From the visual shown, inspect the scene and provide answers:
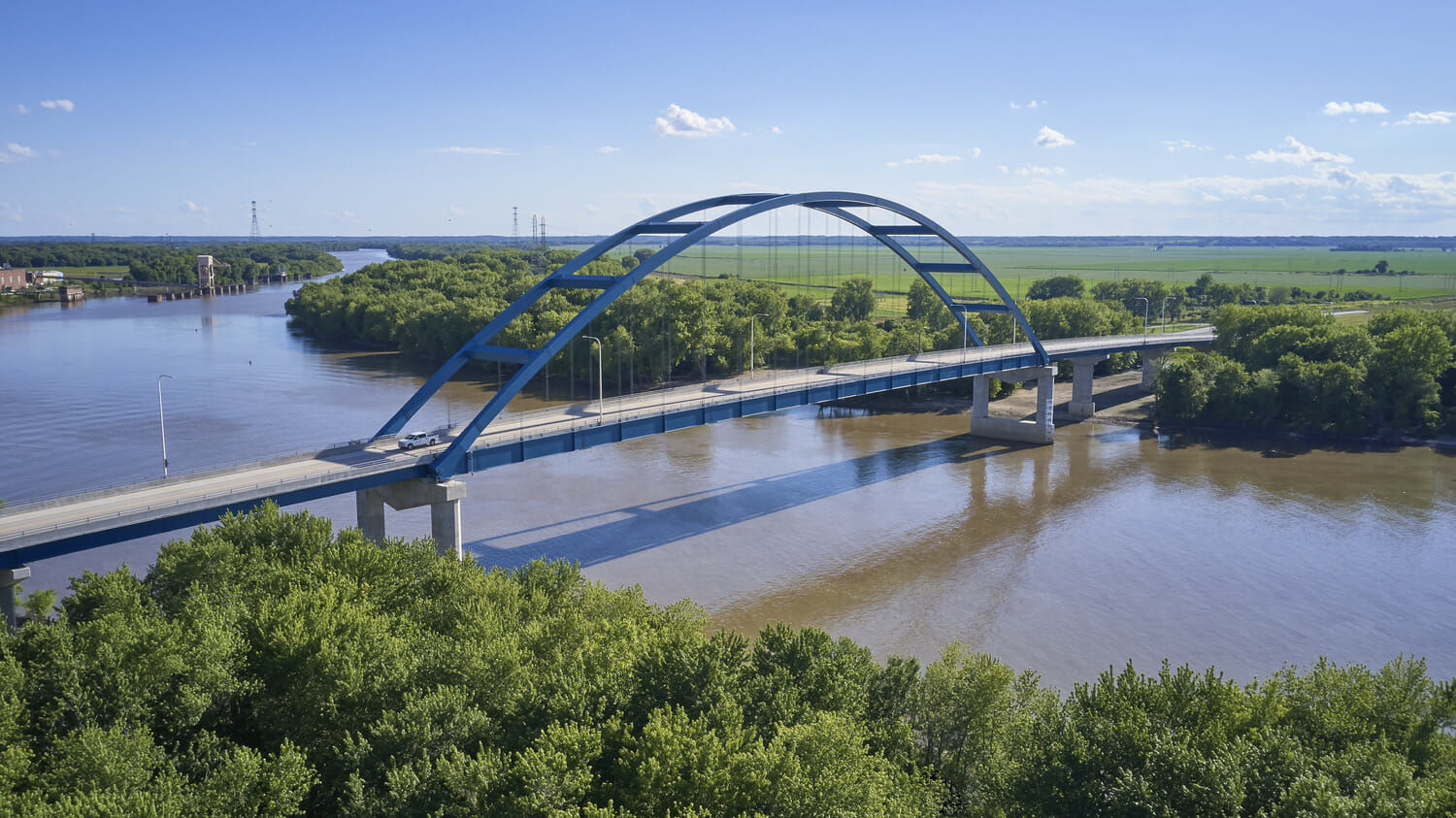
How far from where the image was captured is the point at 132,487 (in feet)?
91.0

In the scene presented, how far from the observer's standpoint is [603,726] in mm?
15867

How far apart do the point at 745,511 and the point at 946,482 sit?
477 inches

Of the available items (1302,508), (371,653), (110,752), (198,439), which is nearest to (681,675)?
(371,653)

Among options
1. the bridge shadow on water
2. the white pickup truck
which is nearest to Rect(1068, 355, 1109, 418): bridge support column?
the bridge shadow on water

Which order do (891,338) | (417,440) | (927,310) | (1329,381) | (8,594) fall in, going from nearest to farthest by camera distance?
(8,594) < (417,440) < (1329,381) < (891,338) < (927,310)

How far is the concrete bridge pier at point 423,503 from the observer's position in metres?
31.9

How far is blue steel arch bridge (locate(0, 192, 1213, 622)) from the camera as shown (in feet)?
84.2

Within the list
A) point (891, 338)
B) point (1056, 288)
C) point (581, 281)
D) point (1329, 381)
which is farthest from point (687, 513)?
point (1056, 288)

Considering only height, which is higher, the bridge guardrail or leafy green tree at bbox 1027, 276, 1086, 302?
leafy green tree at bbox 1027, 276, 1086, 302

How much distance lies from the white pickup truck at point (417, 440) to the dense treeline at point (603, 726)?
11.6 meters

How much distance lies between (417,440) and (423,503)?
252cm

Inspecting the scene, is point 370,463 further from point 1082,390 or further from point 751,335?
point 1082,390

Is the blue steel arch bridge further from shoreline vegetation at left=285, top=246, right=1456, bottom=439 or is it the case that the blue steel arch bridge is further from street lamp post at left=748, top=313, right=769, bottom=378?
shoreline vegetation at left=285, top=246, right=1456, bottom=439

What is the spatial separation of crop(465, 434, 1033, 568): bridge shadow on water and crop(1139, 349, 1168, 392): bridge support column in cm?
2244
